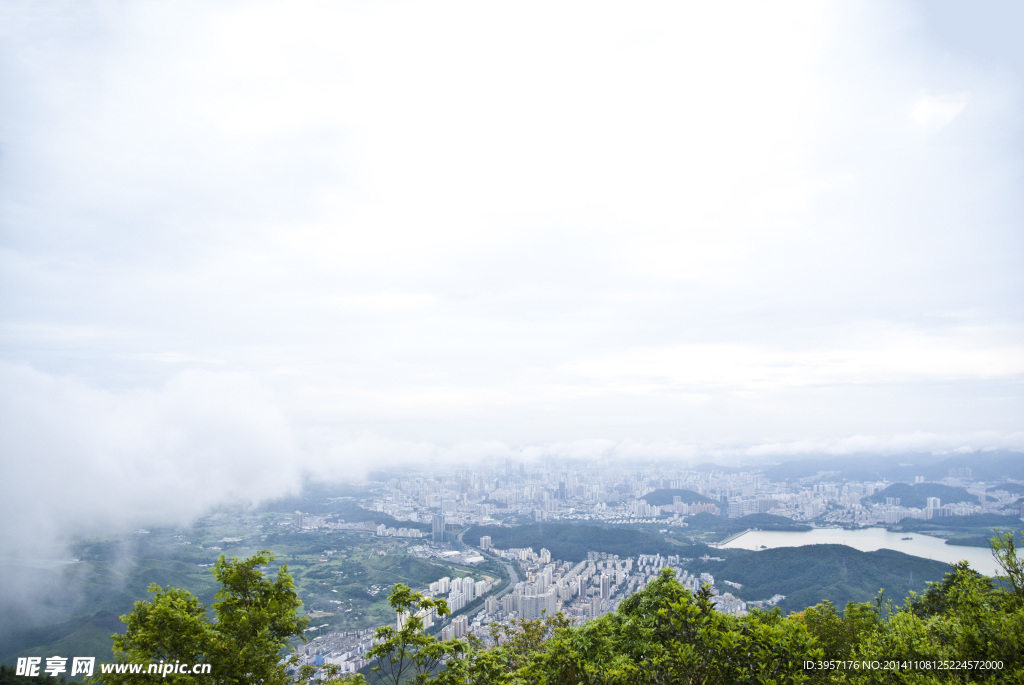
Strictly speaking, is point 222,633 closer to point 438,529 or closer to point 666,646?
point 666,646

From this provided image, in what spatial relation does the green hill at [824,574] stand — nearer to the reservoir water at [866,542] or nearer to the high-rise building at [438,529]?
the reservoir water at [866,542]

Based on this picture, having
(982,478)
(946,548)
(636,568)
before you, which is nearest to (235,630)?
(636,568)

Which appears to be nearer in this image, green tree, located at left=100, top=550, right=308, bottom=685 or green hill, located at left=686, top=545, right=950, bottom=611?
green tree, located at left=100, top=550, right=308, bottom=685

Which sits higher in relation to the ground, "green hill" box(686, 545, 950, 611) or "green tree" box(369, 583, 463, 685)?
"green tree" box(369, 583, 463, 685)

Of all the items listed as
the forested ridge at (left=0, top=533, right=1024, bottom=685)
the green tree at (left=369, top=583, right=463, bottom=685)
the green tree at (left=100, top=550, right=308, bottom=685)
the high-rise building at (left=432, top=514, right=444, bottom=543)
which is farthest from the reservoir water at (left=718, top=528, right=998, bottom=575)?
the green tree at (left=100, top=550, right=308, bottom=685)

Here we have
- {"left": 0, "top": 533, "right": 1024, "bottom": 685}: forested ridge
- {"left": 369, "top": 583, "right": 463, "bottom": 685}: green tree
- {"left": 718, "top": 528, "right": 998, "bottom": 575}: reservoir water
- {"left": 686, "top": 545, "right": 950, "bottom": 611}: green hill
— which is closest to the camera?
{"left": 0, "top": 533, "right": 1024, "bottom": 685}: forested ridge

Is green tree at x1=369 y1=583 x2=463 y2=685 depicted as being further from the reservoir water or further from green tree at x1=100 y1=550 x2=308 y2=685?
the reservoir water

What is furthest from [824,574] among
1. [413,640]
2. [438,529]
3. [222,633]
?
[222,633]
